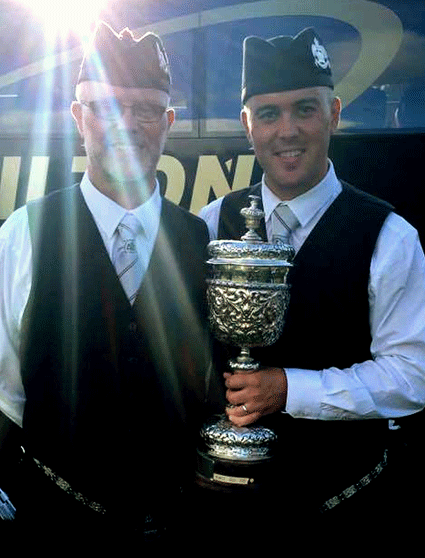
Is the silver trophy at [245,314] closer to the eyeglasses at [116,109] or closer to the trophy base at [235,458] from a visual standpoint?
the trophy base at [235,458]

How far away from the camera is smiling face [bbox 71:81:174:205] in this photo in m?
1.92

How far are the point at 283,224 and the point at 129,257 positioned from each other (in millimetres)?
436

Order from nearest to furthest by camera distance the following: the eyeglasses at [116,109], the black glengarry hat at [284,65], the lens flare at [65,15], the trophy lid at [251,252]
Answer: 1. the trophy lid at [251,252]
2. the eyeglasses at [116,109]
3. the black glengarry hat at [284,65]
4. the lens flare at [65,15]

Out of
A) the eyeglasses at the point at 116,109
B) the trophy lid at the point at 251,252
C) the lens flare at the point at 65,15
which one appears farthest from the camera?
the lens flare at the point at 65,15

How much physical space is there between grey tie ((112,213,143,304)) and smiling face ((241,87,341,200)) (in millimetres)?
407

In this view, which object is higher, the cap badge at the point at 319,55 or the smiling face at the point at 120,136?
the cap badge at the point at 319,55

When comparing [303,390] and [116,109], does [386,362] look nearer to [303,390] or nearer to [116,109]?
[303,390]

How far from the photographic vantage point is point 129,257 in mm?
1976

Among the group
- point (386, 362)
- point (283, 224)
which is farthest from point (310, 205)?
point (386, 362)

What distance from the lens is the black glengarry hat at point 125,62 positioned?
1929 millimetres

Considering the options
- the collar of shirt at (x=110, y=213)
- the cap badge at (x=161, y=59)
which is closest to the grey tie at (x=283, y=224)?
the collar of shirt at (x=110, y=213)

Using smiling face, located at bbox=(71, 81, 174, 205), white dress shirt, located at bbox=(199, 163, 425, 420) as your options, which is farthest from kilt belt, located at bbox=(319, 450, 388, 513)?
smiling face, located at bbox=(71, 81, 174, 205)

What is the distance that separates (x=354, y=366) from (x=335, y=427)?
166mm

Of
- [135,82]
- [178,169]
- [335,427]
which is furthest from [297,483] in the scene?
[178,169]
